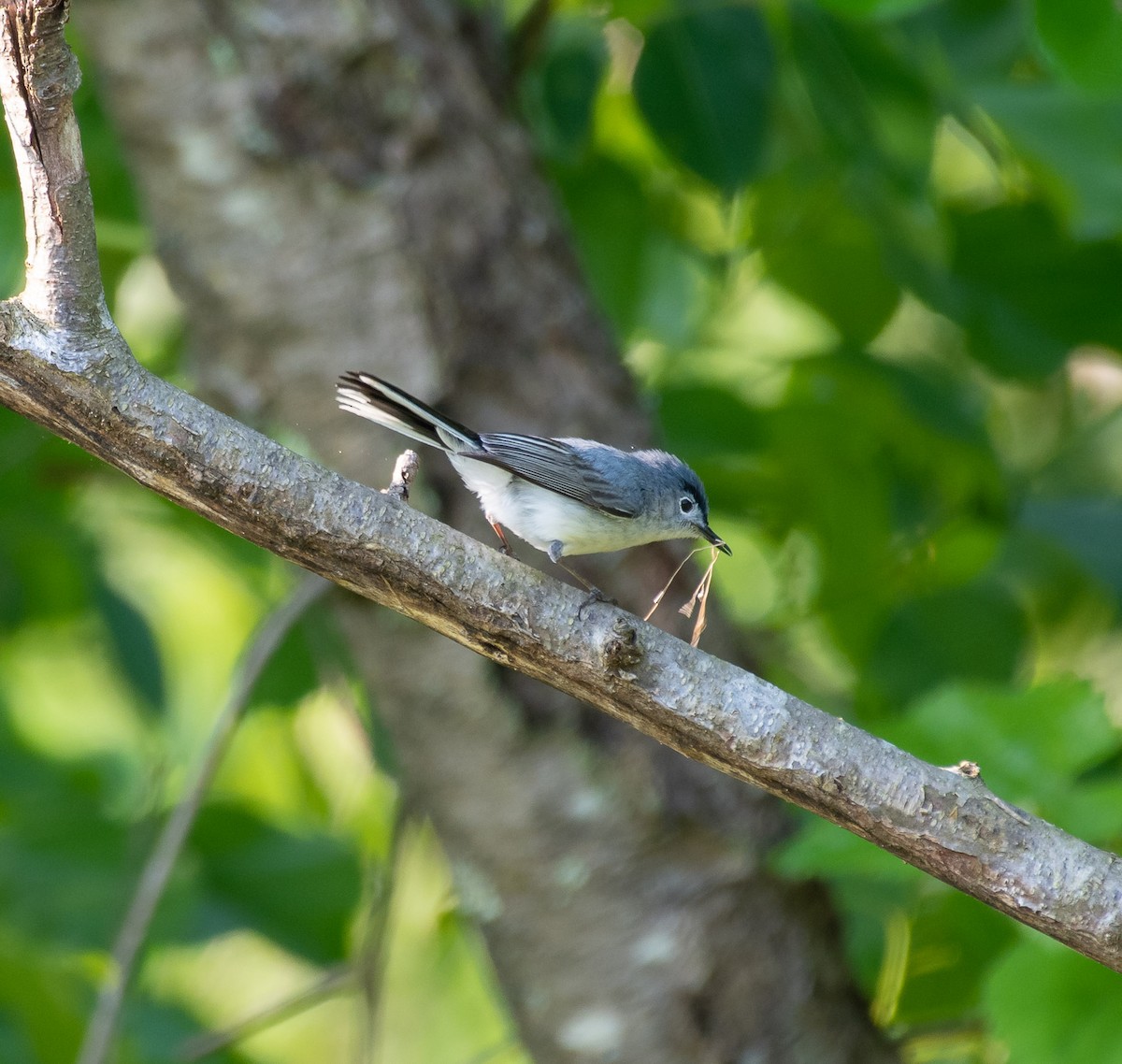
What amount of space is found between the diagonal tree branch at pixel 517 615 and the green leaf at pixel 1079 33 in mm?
1336

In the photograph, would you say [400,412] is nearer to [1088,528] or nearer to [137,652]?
[137,652]

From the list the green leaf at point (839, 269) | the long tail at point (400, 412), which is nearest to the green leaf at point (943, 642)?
the green leaf at point (839, 269)

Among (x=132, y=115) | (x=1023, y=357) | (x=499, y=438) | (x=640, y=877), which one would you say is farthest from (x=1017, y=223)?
(x=132, y=115)

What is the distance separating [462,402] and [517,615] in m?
1.32

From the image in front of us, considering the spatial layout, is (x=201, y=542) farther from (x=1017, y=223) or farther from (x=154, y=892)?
(x=1017, y=223)

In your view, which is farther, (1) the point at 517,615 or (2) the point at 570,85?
(2) the point at 570,85

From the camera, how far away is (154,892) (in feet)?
8.79

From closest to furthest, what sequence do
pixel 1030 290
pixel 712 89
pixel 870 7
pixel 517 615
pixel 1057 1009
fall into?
pixel 517 615
pixel 1057 1009
pixel 870 7
pixel 712 89
pixel 1030 290

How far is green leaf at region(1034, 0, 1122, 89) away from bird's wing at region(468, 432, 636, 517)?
3.94 feet

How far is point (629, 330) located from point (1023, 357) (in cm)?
120

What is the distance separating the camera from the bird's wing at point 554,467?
8.50 ft

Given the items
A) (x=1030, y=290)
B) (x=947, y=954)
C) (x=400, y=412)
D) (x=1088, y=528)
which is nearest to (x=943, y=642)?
(x=1088, y=528)

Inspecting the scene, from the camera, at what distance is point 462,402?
10.1ft

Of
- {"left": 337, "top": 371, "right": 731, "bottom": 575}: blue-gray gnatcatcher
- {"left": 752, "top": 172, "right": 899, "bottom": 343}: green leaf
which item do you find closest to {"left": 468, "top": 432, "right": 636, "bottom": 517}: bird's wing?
{"left": 337, "top": 371, "right": 731, "bottom": 575}: blue-gray gnatcatcher
